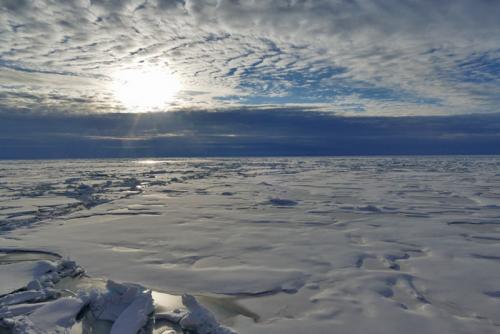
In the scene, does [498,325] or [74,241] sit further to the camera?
[74,241]

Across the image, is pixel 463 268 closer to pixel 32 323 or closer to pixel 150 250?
pixel 150 250

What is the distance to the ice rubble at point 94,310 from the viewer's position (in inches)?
137

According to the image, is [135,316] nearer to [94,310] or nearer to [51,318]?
[94,310]

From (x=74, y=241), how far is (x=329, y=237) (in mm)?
4541

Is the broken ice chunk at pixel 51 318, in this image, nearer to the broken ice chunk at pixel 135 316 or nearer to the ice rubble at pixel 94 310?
the ice rubble at pixel 94 310

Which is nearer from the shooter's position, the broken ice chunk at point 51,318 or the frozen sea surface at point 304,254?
the broken ice chunk at point 51,318

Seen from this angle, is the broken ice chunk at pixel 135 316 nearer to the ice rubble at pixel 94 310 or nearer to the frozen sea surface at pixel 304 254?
the ice rubble at pixel 94 310

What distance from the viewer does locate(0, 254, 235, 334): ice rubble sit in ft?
11.4

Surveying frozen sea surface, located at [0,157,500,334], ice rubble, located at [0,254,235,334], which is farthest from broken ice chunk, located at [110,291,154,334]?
frozen sea surface, located at [0,157,500,334]

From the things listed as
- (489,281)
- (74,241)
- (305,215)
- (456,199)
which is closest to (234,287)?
(489,281)

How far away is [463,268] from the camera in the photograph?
5.01 meters

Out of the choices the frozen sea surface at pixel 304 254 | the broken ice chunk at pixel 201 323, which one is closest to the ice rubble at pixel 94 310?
the broken ice chunk at pixel 201 323

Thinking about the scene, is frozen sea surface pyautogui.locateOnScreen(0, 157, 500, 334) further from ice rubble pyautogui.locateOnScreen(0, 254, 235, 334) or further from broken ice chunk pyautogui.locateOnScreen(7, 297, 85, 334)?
broken ice chunk pyautogui.locateOnScreen(7, 297, 85, 334)

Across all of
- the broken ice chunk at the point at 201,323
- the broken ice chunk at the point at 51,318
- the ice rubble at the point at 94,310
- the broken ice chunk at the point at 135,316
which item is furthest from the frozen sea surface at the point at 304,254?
the broken ice chunk at the point at 51,318
